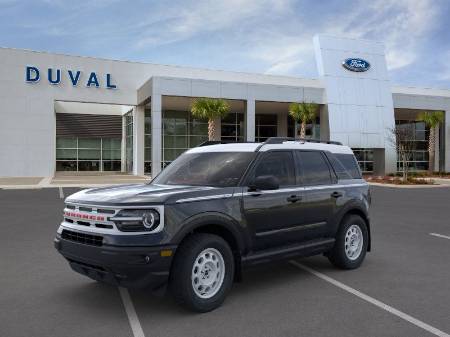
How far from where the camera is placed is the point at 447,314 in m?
4.78

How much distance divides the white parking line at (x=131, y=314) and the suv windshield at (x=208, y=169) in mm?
1469

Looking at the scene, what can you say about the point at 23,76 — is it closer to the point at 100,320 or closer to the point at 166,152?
the point at 166,152

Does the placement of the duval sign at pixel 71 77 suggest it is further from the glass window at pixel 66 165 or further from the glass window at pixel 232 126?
the glass window at pixel 66 165

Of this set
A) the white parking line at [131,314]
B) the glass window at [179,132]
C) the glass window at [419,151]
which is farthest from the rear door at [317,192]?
the glass window at [419,151]

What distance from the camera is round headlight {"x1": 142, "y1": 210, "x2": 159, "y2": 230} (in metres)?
4.49

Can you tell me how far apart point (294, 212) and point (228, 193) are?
111 cm

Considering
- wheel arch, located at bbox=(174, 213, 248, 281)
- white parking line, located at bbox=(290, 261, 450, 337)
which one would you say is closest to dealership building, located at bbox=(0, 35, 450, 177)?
white parking line, located at bbox=(290, 261, 450, 337)

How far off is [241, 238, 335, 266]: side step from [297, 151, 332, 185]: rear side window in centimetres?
81

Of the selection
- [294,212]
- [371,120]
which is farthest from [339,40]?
[294,212]

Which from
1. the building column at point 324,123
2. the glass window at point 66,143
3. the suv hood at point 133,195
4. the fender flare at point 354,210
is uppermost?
the building column at point 324,123

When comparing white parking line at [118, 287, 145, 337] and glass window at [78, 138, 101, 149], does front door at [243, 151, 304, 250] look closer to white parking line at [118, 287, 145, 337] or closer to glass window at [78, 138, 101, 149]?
white parking line at [118, 287, 145, 337]

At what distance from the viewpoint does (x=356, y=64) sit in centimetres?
3562

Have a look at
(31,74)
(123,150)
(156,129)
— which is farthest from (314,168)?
(123,150)

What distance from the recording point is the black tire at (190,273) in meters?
4.59
